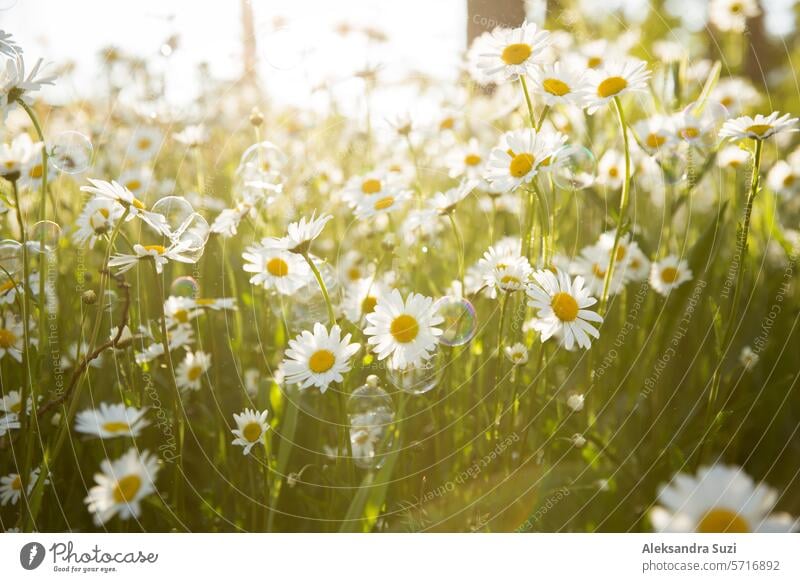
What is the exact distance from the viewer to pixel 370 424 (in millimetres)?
477

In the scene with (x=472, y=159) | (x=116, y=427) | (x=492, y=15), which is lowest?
(x=116, y=427)

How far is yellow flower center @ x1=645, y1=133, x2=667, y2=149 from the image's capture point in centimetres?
56

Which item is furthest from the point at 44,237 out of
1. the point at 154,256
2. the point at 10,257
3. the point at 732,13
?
the point at 732,13

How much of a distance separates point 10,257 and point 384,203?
0.32 metres

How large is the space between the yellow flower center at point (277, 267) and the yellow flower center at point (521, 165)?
0.21 metres

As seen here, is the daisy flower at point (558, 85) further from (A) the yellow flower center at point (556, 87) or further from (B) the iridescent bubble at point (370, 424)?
(B) the iridescent bubble at point (370, 424)

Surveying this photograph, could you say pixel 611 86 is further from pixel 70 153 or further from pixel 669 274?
pixel 70 153

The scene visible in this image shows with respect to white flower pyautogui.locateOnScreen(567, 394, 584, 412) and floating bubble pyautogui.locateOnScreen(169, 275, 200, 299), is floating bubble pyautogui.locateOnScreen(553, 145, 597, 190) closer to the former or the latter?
white flower pyautogui.locateOnScreen(567, 394, 584, 412)

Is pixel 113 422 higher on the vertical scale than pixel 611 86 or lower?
lower

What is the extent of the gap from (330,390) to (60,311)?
1.04ft

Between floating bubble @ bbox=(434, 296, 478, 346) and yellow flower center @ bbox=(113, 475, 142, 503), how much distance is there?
27 centimetres

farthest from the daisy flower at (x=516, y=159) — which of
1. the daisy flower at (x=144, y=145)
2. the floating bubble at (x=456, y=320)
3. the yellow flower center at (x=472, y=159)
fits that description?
the daisy flower at (x=144, y=145)
